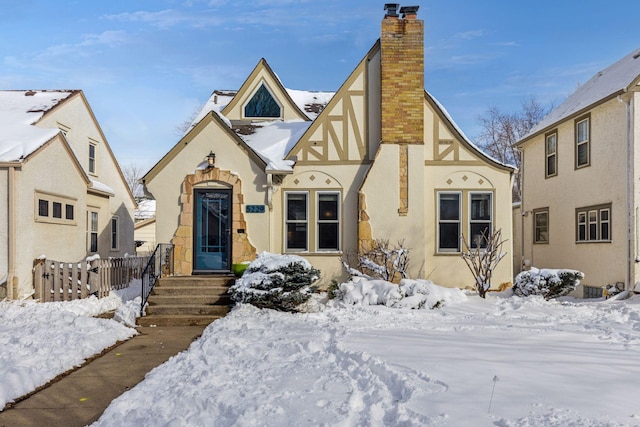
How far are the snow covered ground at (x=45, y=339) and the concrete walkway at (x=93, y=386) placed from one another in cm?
21

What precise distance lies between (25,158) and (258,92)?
747 centimetres

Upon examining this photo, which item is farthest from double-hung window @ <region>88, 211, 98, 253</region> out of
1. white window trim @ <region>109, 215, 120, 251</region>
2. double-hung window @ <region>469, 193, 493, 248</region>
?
double-hung window @ <region>469, 193, 493, 248</region>

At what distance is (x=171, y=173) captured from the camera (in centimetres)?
1301

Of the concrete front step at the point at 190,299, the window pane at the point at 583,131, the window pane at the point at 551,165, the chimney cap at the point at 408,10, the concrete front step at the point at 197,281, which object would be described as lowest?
the concrete front step at the point at 190,299

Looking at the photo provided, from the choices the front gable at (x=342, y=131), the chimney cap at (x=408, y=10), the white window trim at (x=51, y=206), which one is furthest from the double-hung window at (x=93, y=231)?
the chimney cap at (x=408, y=10)

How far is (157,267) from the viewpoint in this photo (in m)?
12.0

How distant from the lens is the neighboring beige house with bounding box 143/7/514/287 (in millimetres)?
12969

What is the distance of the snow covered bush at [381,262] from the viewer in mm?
12523

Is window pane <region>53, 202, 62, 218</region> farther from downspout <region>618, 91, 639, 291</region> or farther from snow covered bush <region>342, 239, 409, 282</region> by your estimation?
downspout <region>618, 91, 639, 291</region>

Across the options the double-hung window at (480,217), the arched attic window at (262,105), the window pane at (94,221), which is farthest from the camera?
the window pane at (94,221)

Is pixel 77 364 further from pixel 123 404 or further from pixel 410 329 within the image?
pixel 410 329

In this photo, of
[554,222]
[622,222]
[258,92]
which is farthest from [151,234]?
[622,222]

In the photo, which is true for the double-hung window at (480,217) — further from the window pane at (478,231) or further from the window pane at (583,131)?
the window pane at (583,131)

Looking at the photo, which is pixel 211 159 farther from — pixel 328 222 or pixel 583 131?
pixel 583 131
